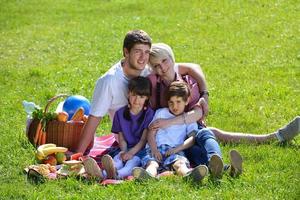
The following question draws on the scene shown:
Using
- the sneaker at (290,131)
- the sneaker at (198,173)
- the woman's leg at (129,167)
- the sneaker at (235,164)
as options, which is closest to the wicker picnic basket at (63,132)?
the woman's leg at (129,167)

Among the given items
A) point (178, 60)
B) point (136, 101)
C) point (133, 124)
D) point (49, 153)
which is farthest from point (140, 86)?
point (178, 60)

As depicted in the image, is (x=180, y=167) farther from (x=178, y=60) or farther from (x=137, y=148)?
(x=178, y=60)

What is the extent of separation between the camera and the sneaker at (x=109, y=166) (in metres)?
5.69

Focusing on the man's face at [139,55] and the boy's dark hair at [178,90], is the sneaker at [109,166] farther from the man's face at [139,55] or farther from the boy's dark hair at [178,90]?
the man's face at [139,55]

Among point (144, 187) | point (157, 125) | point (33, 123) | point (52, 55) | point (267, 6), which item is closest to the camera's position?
point (144, 187)

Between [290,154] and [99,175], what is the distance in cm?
180

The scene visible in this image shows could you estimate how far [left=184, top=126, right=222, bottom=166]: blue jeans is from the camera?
5.91m

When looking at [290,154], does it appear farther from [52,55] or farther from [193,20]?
[193,20]

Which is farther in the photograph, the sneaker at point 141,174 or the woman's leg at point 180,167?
the woman's leg at point 180,167

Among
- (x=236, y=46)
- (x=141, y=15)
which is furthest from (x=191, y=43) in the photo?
(x=141, y=15)

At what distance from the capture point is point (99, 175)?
574 centimetres

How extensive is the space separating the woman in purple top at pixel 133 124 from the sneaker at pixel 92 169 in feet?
0.98

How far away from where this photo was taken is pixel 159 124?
6.19m

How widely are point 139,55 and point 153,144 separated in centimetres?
80
